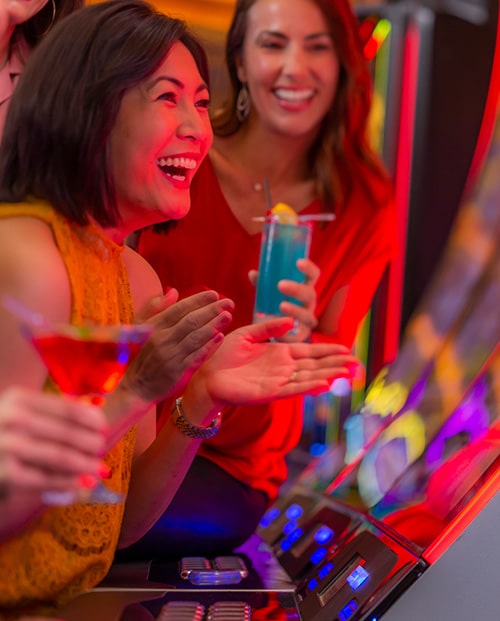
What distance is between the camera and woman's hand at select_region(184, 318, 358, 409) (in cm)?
113

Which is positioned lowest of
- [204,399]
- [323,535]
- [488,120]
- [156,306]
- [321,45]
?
[323,535]

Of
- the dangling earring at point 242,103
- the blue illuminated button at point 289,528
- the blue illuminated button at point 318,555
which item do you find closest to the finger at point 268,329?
the blue illuminated button at point 318,555

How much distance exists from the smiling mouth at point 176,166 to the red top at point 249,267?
20cm

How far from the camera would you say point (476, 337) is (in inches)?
78.3

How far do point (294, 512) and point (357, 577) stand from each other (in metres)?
0.68

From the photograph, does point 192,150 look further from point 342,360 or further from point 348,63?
point 348,63

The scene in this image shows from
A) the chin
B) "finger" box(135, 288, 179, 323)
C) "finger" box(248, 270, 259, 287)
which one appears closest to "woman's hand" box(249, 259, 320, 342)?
"finger" box(248, 270, 259, 287)

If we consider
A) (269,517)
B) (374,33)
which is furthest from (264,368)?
(374,33)

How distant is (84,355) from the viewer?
663 millimetres

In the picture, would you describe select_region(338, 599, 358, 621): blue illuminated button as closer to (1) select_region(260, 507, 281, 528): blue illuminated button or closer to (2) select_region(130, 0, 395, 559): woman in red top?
(2) select_region(130, 0, 395, 559): woman in red top

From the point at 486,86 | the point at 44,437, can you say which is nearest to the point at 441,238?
the point at 486,86

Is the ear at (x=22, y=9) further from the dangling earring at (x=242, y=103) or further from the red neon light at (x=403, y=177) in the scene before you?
the red neon light at (x=403, y=177)

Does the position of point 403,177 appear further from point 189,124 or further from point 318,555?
point 189,124

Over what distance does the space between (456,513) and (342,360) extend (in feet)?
1.23
